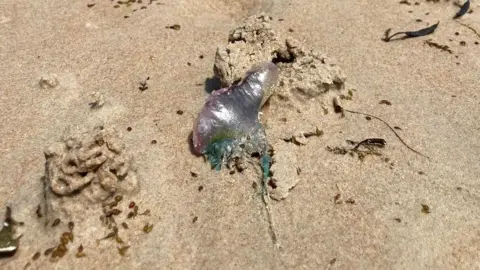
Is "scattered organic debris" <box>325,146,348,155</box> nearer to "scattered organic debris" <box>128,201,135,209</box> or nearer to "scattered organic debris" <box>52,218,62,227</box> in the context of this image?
"scattered organic debris" <box>128,201,135,209</box>

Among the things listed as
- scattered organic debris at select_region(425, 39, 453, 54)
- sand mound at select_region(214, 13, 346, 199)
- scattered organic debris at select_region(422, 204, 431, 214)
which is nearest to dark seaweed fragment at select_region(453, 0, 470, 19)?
scattered organic debris at select_region(425, 39, 453, 54)

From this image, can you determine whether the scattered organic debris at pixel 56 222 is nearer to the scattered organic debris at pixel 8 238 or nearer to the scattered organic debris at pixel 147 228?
the scattered organic debris at pixel 8 238

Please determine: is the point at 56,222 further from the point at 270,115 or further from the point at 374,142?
the point at 374,142

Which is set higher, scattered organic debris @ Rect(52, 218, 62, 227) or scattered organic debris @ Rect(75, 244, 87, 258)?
scattered organic debris @ Rect(52, 218, 62, 227)

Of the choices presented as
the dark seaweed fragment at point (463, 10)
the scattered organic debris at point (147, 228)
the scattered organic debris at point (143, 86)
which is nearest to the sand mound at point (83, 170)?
the scattered organic debris at point (147, 228)

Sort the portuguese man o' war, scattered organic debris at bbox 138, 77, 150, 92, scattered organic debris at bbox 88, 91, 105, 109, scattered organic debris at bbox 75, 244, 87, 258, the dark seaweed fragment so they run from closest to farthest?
scattered organic debris at bbox 75, 244, 87, 258 → the portuguese man o' war → scattered organic debris at bbox 88, 91, 105, 109 → scattered organic debris at bbox 138, 77, 150, 92 → the dark seaweed fragment

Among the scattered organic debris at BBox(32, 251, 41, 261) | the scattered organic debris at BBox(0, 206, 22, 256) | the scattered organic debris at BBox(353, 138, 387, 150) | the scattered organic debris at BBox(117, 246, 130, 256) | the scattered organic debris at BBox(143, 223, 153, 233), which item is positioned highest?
the scattered organic debris at BBox(353, 138, 387, 150)

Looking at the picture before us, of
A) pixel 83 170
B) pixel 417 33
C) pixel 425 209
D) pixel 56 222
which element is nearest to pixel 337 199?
pixel 425 209
